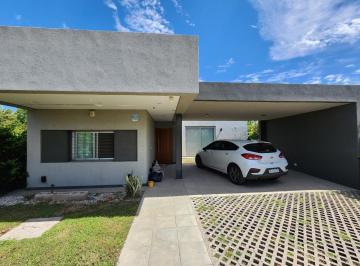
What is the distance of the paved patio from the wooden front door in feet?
18.1

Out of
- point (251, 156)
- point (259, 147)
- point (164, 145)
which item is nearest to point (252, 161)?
point (251, 156)

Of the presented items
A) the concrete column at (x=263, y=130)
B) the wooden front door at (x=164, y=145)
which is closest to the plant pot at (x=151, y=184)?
the wooden front door at (x=164, y=145)

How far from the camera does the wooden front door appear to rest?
42.1 feet

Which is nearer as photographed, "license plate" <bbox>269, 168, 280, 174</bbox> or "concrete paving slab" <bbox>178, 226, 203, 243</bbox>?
"concrete paving slab" <bbox>178, 226, 203, 243</bbox>

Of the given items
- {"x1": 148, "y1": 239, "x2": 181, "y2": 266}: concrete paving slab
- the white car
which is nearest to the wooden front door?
the white car

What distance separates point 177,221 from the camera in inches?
152

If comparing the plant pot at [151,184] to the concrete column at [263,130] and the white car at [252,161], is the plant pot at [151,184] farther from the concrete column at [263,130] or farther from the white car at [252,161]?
the concrete column at [263,130]

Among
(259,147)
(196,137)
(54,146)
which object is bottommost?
(259,147)

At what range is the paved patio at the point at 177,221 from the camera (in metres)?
2.70

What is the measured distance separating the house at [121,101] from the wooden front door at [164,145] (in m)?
5.15

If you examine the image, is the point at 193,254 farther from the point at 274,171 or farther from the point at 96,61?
the point at 274,171

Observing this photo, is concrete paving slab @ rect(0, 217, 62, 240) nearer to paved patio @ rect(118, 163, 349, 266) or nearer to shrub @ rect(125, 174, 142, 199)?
paved patio @ rect(118, 163, 349, 266)

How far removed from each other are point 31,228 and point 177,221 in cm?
277

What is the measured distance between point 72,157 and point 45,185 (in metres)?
1.20
